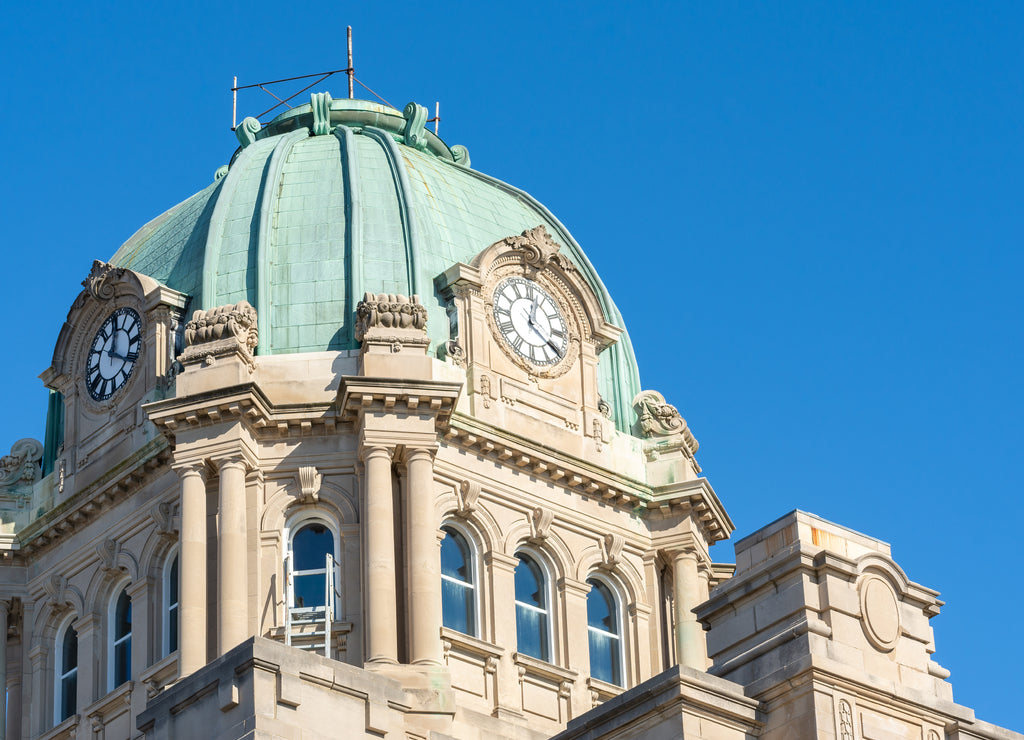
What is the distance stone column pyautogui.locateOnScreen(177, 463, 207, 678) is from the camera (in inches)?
1980

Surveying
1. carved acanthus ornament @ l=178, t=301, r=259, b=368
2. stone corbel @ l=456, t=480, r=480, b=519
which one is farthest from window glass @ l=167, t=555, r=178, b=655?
stone corbel @ l=456, t=480, r=480, b=519

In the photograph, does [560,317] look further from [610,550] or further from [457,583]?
[457,583]

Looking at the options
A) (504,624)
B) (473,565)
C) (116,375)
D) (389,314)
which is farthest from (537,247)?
(116,375)

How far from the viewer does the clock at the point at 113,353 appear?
185ft

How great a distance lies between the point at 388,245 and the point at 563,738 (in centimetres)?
2103

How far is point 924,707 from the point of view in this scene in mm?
37344

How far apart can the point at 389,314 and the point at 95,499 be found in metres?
7.31

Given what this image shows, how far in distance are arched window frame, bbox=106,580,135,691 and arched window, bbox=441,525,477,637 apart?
6.40 meters

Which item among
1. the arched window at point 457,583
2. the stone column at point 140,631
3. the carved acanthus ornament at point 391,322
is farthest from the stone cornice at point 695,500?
the stone column at point 140,631

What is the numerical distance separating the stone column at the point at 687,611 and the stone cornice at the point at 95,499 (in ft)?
36.3

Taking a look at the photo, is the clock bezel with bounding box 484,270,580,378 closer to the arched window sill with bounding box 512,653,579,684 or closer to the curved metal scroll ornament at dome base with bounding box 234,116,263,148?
the arched window sill with bounding box 512,653,579,684

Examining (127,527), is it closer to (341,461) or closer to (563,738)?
(341,461)

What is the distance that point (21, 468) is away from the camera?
2285 inches

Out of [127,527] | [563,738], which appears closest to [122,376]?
[127,527]
